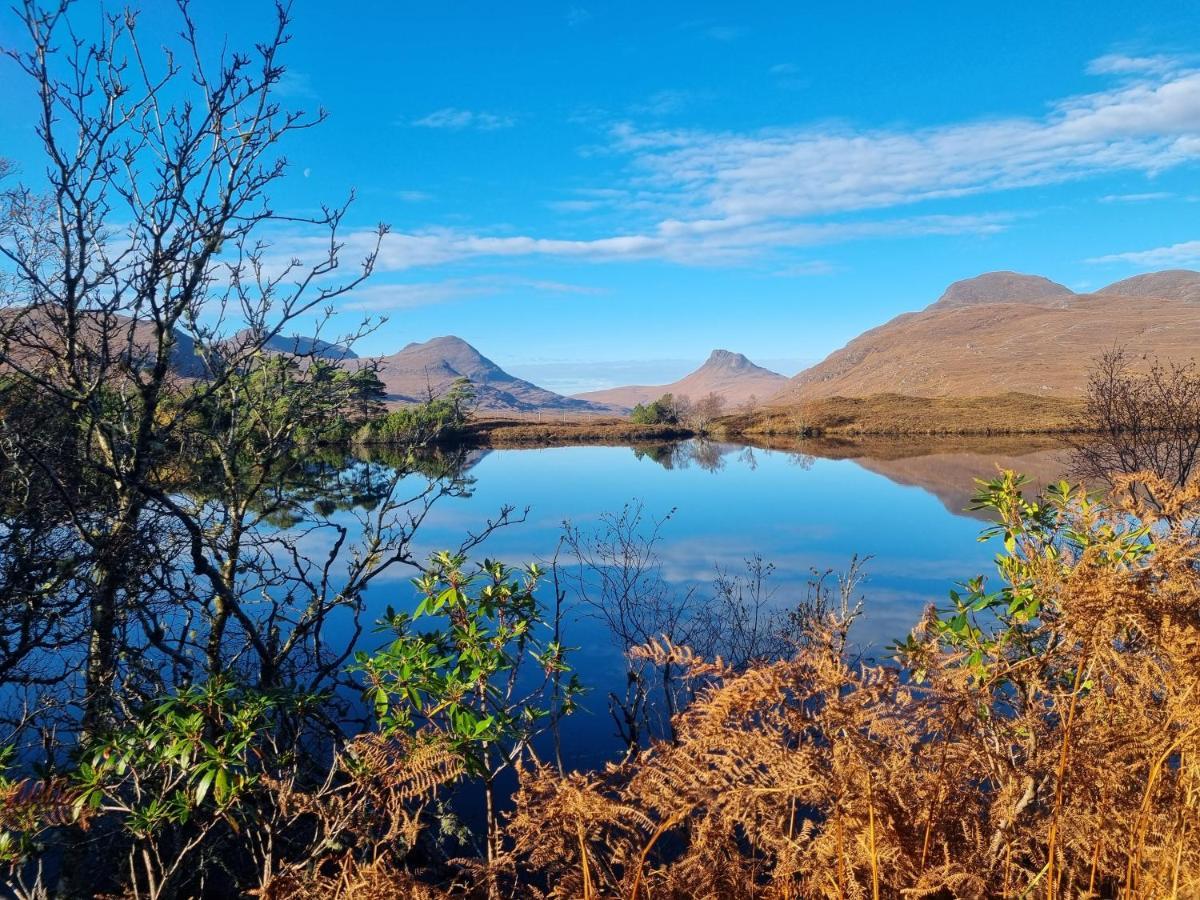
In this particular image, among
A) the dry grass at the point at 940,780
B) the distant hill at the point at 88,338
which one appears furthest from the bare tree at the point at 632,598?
the dry grass at the point at 940,780

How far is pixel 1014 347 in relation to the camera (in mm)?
130625

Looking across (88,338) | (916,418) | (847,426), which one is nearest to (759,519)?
(88,338)

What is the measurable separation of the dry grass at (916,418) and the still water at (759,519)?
13.7 meters

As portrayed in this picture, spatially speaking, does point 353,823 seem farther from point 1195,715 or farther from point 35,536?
point 35,536

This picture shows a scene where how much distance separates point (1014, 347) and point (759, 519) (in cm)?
13050

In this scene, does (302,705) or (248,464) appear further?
(248,464)

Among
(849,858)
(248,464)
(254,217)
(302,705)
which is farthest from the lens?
(248,464)

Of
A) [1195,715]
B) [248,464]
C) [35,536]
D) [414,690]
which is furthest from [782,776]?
[35,536]

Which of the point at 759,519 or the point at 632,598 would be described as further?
the point at 759,519

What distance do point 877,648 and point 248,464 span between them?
1116 cm

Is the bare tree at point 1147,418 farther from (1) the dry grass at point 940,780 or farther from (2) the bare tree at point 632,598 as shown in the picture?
(1) the dry grass at point 940,780

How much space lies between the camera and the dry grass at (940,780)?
1.62 meters

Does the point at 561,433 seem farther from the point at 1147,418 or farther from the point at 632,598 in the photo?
the point at 1147,418

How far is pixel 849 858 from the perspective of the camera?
1.78 m
